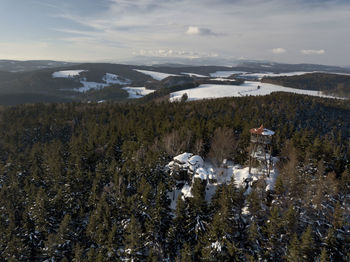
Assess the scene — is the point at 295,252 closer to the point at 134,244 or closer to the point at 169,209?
the point at 169,209

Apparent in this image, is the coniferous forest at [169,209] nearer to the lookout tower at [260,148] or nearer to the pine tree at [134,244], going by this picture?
the pine tree at [134,244]

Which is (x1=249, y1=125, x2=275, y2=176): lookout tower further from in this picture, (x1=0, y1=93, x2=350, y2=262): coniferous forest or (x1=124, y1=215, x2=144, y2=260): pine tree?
(x1=124, y1=215, x2=144, y2=260): pine tree

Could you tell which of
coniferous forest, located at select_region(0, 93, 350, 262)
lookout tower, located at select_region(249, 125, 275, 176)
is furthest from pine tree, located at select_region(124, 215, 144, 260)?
lookout tower, located at select_region(249, 125, 275, 176)

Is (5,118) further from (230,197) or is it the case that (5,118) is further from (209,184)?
(230,197)

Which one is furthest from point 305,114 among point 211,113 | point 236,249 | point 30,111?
point 30,111

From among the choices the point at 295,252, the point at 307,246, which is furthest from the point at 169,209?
the point at 307,246

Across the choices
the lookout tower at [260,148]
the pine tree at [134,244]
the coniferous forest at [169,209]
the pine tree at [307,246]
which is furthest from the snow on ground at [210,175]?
the pine tree at [307,246]

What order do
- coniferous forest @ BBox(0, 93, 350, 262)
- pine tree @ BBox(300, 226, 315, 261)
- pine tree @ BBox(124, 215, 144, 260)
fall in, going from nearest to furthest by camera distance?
1. pine tree @ BBox(300, 226, 315, 261)
2. coniferous forest @ BBox(0, 93, 350, 262)
3. pine tree @ BBox(124, 215, 144, 260)
